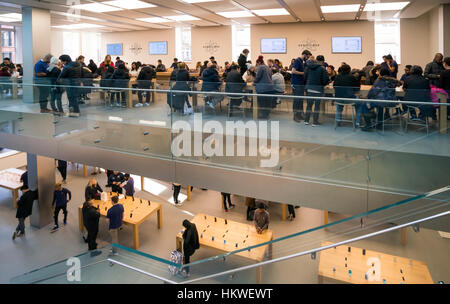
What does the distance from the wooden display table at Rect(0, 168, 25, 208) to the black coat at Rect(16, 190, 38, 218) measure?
8.32ft

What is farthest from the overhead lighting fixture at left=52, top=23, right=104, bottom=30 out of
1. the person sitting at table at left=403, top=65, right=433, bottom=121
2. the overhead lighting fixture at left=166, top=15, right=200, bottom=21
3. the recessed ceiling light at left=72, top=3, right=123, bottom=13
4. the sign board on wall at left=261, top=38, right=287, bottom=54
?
the person sitting at table at left=403, top=65, right=433, bottom=121

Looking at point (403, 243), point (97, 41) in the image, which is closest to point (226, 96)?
point (403, 243)

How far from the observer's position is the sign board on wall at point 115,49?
20.9m

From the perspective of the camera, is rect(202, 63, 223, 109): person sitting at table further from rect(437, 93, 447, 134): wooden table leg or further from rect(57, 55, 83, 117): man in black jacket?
rect(437, 93, 447, 134): wooden table leg

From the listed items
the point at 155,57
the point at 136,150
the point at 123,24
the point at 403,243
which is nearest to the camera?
the point at 403,243

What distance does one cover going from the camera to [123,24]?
1727 centimetres

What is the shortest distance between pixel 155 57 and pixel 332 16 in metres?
10.2

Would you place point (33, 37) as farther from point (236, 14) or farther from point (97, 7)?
point (236, 14)

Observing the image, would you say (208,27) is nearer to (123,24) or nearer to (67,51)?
(123,24)

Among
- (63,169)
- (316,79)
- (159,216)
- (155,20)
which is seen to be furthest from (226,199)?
(155,20)

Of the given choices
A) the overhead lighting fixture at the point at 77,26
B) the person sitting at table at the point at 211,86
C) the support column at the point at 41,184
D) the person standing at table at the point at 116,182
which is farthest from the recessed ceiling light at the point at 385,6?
the overhead lighting fixture at the point at 77,26

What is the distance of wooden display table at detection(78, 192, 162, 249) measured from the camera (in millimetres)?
9320

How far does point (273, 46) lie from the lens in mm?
17250

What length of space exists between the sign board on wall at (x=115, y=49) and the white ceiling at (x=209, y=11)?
3.08 m
